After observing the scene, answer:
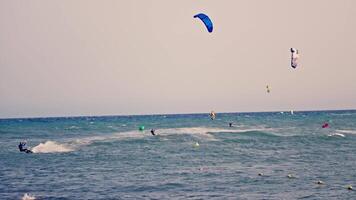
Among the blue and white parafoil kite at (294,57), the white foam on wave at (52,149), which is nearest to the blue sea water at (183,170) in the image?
the white foam on wave at (52,149)

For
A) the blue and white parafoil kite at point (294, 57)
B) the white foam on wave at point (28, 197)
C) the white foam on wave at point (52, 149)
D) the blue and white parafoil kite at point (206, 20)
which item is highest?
the blue and white parafoil kite at point (206, 20)

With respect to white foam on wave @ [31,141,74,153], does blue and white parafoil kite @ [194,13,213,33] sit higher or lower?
higher

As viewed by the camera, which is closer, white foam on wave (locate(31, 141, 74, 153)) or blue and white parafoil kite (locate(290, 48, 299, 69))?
blue and white parafoil kite (locate(290, 48, 299, 69))

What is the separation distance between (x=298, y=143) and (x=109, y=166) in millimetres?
19233

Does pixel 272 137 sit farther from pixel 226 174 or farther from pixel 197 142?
pixel 226 174

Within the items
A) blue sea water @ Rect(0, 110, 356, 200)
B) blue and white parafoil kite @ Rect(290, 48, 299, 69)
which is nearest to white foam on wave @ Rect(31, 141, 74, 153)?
blue sea water @ Rect(0, 110, 356, 200)

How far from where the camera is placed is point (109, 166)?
32.0 meters

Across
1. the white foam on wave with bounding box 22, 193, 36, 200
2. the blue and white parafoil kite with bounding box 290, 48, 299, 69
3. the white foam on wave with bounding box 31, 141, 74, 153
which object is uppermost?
the blue and white parafoil kite with bounding box 290, 48, 299, 69

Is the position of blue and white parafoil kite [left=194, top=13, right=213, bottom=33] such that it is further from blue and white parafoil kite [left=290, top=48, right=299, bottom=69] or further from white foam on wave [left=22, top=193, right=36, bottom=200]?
white foam on wave [left=22, top=193, right=36, bottom=200]

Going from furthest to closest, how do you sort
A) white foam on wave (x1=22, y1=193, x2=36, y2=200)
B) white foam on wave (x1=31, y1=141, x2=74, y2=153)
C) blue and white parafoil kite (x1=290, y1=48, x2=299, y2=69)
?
white foam on wave (x1=31, y1=141, x2=74, y2=153)
blue and white parafoil kite (x1=290, y1=48, x2=299, y2=69)
white foam on wave (x1=22, y1=193, x2=36, y2=200)

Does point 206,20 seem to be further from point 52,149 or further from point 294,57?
point 52,149

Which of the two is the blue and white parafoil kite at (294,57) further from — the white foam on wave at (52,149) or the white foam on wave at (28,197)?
the white foam on wave at (52,149)

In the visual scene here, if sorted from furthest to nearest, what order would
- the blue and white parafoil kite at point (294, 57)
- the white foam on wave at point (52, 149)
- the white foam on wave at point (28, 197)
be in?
the white foam on wave at point (52, 149) < the blue and white parafoil kite at point (294, 57) < the white foam on wave at point (28, 197)

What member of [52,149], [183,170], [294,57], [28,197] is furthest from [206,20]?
[52,149]
